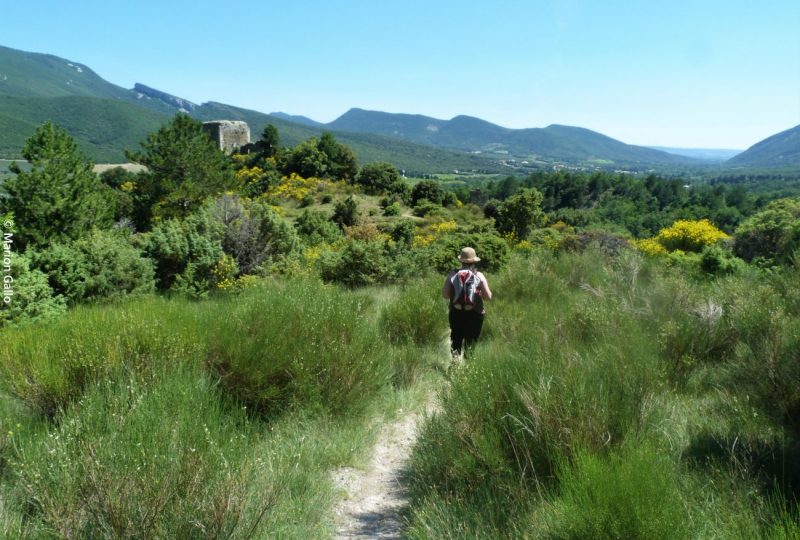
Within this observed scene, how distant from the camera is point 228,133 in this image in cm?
5525

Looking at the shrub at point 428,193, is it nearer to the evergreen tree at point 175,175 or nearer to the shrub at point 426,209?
the shrub at point 426,209

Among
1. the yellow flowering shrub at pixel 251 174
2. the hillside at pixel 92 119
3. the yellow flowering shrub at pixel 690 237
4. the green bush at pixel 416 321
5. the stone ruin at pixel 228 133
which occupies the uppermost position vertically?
the hillside at pixel 92 119

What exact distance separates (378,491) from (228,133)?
189 ft

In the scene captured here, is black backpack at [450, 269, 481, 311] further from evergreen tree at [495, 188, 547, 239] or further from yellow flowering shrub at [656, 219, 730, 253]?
evergreen tree at [495, 188, 547, 239]

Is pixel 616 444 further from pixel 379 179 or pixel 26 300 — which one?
pixel 379 179

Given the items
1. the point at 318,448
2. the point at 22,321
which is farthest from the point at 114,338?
the point at 22,321

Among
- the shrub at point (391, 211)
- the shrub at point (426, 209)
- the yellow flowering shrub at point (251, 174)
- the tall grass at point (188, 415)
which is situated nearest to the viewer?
the tall grass at point (188, 415)

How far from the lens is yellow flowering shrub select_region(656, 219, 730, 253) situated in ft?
50.5

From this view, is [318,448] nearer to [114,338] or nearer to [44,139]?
[114,338]

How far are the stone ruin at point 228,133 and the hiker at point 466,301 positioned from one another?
5149 centimetres

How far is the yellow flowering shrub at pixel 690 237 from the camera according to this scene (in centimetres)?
1539

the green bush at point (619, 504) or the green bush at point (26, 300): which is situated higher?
the green bush at point (619, 504)

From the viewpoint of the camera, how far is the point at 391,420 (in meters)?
4.29

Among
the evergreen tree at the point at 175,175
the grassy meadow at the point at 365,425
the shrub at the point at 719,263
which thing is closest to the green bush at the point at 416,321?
the grassy meadow at the point at 365,425
